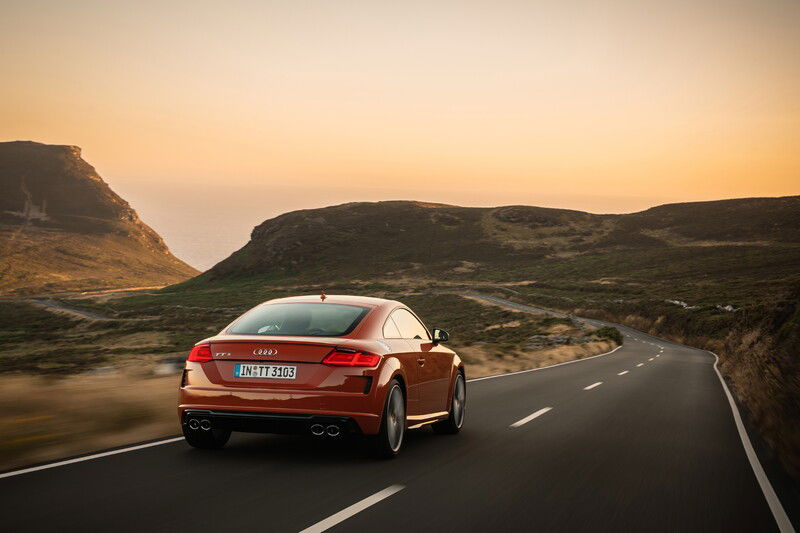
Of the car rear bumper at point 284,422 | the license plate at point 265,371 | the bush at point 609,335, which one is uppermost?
the license plate at point 265,371

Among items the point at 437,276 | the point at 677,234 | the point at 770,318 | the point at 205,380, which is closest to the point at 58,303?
the point at 437,276

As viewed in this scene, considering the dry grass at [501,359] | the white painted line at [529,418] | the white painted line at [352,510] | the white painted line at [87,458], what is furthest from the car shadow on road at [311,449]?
the dry grass at [501,359]

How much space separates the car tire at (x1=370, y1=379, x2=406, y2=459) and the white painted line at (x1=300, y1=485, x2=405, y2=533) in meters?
0.95

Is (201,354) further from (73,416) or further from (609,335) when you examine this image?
(609,335)

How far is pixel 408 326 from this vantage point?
8398 millimetres

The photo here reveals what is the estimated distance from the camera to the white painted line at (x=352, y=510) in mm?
4734

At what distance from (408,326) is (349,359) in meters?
1.73

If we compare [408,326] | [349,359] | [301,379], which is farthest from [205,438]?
[408,326]

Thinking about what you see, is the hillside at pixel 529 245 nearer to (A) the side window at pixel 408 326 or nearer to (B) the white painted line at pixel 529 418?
(B) the white painted line at pixel 529 418

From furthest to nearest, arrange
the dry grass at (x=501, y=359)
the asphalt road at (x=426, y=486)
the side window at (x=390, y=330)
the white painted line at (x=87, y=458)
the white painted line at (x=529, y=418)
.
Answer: the dry grass at (x=501, y=359) < the white painted line at (x=529, y=418) < the side window at (x=390, y=330) < the white painted line at (x=87, y=458) < the asphalt road at (x=426, y=486)

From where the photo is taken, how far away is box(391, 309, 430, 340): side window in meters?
8.12

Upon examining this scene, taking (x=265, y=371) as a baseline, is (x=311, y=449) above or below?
below

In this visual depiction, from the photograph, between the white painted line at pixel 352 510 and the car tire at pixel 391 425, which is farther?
the car tire at pixel 391 425

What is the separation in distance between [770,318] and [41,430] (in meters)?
22.6
